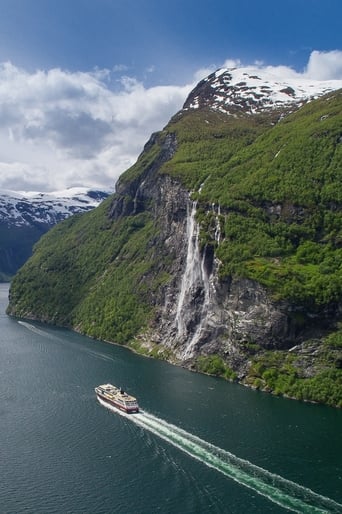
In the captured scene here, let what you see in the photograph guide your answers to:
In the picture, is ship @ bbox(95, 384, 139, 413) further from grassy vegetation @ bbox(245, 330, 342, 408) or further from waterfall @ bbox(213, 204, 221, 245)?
waterfall @ bbox(213, 204, 221, 245)

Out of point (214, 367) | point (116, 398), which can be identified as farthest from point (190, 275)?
point (116, 398)

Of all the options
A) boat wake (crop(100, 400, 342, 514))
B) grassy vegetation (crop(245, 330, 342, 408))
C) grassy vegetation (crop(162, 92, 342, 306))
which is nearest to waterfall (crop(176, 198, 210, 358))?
grassy vegetation (crop(162, 92, 342, 306))

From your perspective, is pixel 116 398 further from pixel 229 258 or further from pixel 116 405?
pixel 229 258

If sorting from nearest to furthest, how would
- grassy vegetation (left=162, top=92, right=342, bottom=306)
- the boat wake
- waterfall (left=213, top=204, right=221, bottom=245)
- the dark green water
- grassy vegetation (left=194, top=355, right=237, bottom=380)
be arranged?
the boat wake, the dark green water, grassy vegetation (left=162, top=92, right=342, bottom=306), grassy vegetation (left=194, top=355, right=237, bottom=380), waterfall (left=213, top=204, right=221, bottom=245)

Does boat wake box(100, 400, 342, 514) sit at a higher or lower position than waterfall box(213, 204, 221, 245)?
lower

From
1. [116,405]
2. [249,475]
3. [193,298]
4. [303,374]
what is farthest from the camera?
[193,298]

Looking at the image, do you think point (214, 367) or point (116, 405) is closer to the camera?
point (116, 405)

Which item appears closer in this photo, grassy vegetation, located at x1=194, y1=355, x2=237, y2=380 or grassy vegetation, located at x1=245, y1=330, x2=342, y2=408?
grassy vegetation, located at x1=245, y1=330, x2=342, y2=408
